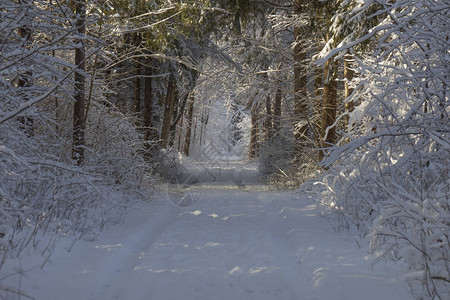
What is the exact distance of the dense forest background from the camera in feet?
15.8

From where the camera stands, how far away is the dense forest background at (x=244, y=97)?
4.81 metres

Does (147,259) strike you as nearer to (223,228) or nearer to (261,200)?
(223,228)

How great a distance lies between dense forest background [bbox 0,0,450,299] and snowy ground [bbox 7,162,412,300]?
0.41 metres

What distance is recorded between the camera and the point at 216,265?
575 centimetres

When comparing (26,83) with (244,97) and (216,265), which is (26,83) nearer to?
(216,265)

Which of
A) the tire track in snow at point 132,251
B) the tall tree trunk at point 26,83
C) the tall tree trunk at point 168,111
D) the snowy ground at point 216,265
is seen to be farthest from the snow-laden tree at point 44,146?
the tall tree trunk at point 168,111

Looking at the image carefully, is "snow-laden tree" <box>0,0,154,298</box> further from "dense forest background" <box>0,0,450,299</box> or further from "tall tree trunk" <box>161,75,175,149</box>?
"tall tree trunk" <box>161,75,175,149</box>

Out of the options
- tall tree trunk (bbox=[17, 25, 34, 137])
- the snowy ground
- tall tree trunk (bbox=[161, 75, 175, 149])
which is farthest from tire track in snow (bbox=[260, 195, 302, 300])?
tall tree trunk (bbox=[161, 75, 175, 149])

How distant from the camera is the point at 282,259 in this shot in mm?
6051

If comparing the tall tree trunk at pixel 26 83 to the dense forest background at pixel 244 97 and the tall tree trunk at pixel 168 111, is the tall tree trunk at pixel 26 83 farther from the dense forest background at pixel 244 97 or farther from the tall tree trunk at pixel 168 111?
the tall tree trunk at pixel 168 111

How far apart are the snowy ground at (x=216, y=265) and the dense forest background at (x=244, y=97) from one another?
16.2 inches

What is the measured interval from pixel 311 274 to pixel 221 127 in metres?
62.7

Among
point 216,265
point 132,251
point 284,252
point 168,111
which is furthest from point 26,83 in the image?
point 168,111

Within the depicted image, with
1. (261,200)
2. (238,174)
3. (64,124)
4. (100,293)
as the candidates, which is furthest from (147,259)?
(238,174)
